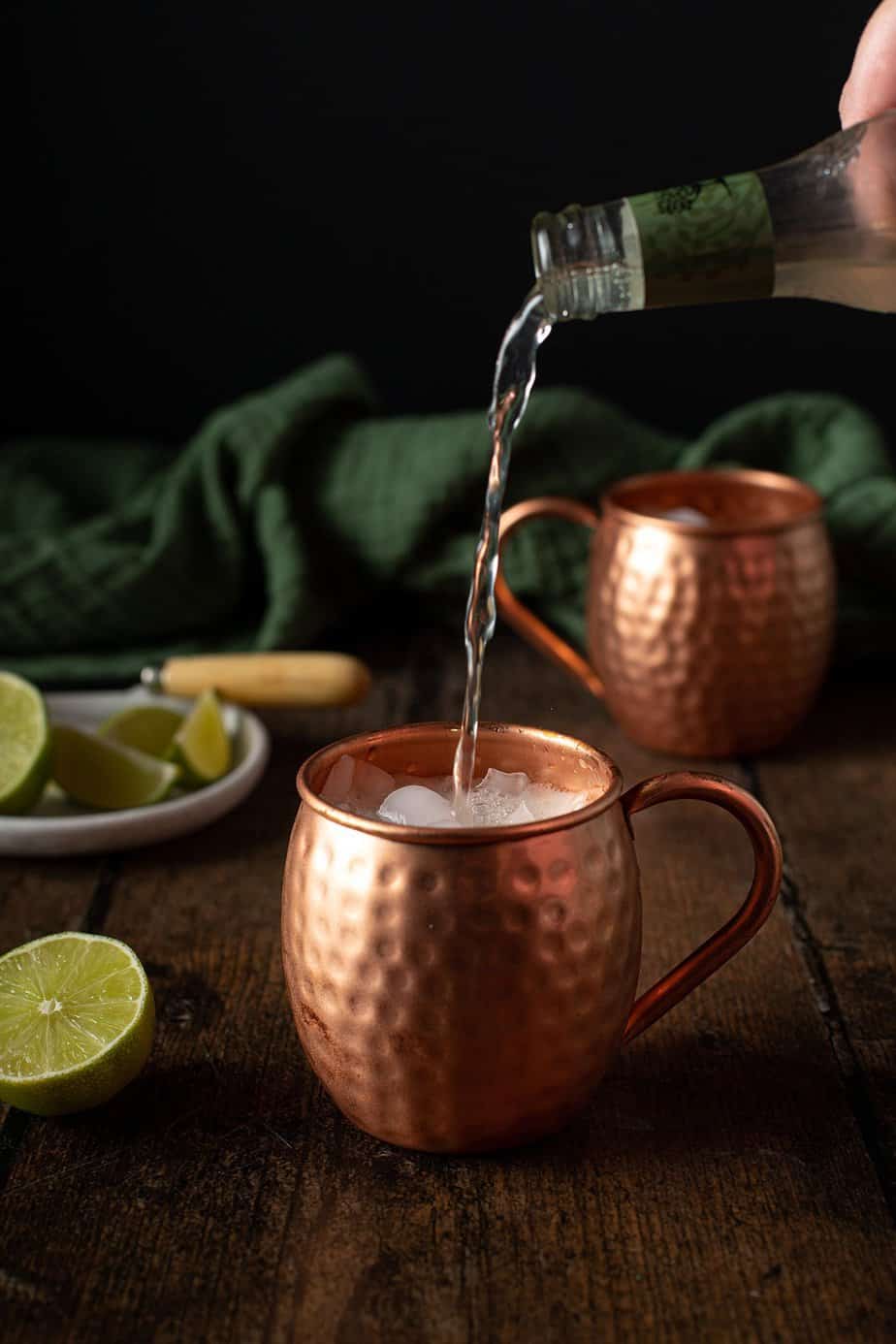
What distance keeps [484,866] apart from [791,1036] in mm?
307

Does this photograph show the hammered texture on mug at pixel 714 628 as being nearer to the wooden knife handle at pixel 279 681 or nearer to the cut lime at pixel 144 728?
the wooden knife handle at pixel 279 681

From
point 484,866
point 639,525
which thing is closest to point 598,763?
point 484,866

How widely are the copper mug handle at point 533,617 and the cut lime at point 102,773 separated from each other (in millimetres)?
355

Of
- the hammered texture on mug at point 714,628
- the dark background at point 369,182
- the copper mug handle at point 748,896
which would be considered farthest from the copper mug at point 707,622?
the dark background at point 369,182

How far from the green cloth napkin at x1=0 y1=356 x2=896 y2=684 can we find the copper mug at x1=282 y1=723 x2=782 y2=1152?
0.86 m

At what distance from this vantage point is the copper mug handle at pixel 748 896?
0.82 meters

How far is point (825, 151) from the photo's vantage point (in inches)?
37.3

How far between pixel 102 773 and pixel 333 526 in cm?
53

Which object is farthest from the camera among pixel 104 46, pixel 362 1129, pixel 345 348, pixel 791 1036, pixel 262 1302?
pixel 345 348

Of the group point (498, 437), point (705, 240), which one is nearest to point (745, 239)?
point (705, 240)

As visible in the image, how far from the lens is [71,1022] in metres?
0.87

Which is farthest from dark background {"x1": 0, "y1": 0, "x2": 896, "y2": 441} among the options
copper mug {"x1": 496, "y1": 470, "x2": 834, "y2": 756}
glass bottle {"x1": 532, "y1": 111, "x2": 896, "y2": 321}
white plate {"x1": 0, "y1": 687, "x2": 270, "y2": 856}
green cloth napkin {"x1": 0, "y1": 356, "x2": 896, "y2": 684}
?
glass bottle {"x1": 532, "y1": 111, "x2": 896, "y2": 321}

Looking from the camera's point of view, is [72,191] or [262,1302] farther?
[72,191]

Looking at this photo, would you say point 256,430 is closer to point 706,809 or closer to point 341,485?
point 341,485
